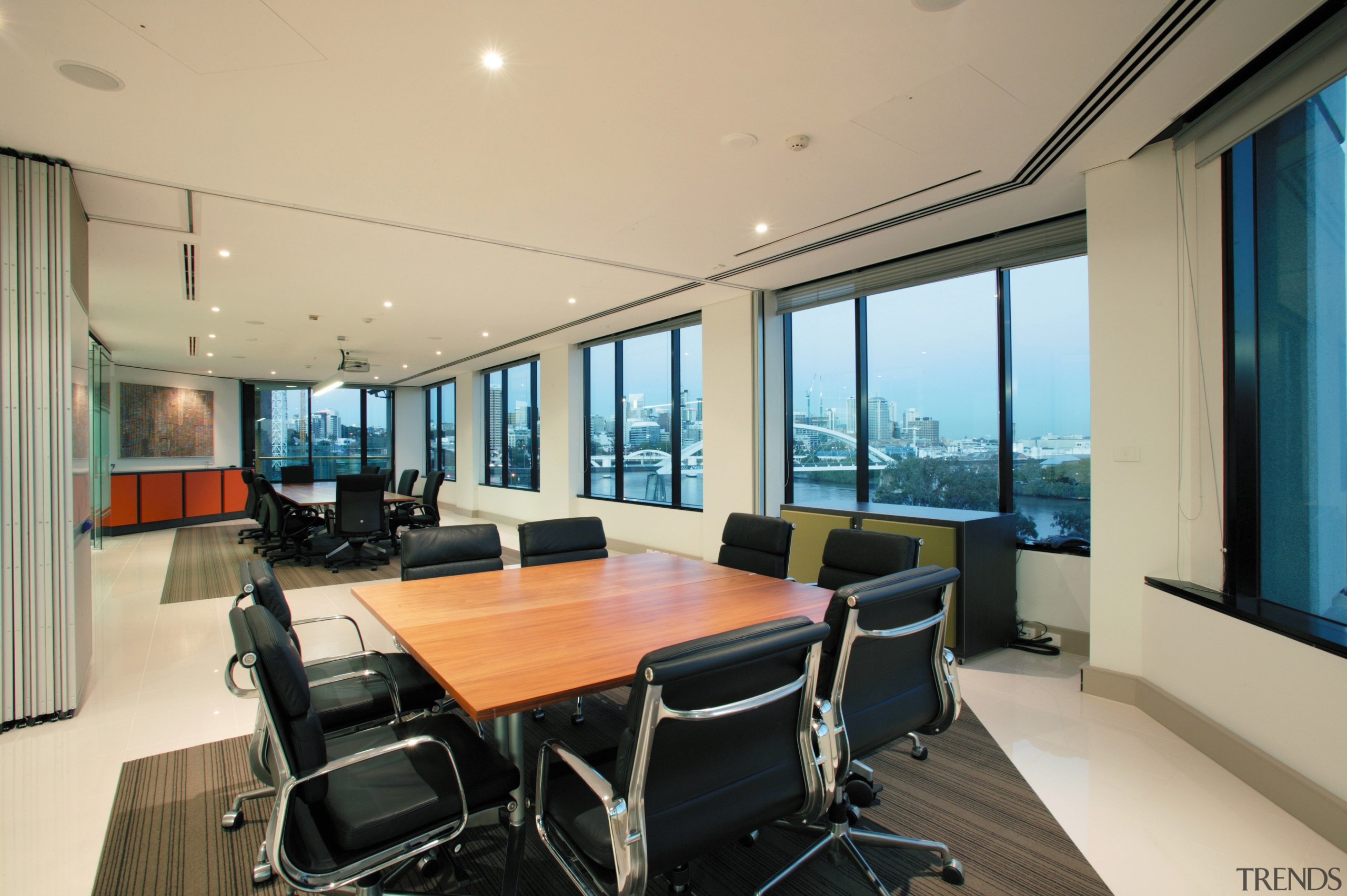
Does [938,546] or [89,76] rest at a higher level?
[89,76]

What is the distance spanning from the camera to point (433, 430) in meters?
15.3

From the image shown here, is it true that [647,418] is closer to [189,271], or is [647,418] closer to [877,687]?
[189,271]

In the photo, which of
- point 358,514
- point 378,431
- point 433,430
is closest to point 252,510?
point 358,514

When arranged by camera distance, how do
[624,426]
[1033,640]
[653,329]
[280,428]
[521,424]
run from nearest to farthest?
1. [1033,640]
2. [653,329]
3. [624,426]
4. [521,424]
5. [280,428]

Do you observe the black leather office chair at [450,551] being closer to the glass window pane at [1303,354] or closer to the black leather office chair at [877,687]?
the black leather office chair at [877,687]

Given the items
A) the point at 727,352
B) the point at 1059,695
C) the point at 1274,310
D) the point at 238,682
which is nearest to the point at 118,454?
the point at 238,682

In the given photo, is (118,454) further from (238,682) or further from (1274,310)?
(1274,310)

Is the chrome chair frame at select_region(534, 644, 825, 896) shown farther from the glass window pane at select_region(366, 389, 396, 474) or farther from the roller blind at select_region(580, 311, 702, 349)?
the glass window pane at select_region(366, 389, 396, 474)

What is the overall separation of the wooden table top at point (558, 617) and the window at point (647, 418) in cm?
419

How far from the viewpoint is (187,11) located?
7.07 ft

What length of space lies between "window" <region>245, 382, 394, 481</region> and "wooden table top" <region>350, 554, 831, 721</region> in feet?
41.6

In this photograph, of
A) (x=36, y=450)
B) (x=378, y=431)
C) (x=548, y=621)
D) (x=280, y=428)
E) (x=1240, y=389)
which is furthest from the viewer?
(x=378, y=431)

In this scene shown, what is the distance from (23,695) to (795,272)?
19.6 feet

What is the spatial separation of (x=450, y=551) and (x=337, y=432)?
43.9 feet
